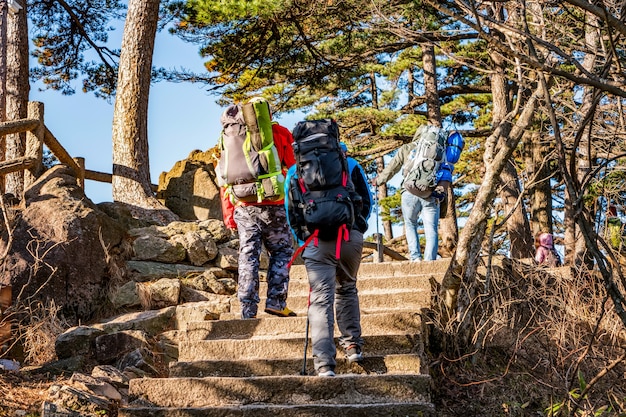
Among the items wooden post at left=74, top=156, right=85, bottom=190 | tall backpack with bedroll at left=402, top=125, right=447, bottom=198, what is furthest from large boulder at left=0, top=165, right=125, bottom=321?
tall backpack with bedroll at left=402, top=125, right=447, bottom=198

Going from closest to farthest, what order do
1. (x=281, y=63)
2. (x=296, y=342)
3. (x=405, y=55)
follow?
(x=296, y=342) → (x=281, y=63) → (x=405, y=55)

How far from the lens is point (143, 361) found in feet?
22.7

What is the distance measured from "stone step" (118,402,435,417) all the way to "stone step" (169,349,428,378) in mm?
576

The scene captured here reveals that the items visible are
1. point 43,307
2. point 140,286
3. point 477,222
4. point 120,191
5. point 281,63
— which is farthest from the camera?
point 281,63

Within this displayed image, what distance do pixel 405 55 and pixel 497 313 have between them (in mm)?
11239

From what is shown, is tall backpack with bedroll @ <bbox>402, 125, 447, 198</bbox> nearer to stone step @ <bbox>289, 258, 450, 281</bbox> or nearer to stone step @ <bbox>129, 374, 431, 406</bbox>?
stone step @ <bbox>289, 258, 450, 281</bbox>

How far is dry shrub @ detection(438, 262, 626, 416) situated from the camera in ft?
20.1

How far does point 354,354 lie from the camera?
223 inches

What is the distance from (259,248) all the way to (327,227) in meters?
1.53

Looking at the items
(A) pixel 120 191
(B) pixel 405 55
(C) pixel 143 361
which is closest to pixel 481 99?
(B) pixel 405 55

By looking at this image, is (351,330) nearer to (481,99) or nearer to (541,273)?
(541,273)

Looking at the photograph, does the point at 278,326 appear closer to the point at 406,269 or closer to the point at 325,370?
the point at 325,370

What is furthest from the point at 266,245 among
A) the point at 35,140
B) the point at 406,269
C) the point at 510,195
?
the point at 510,195

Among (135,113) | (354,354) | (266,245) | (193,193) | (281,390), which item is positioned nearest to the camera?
(281,390)
